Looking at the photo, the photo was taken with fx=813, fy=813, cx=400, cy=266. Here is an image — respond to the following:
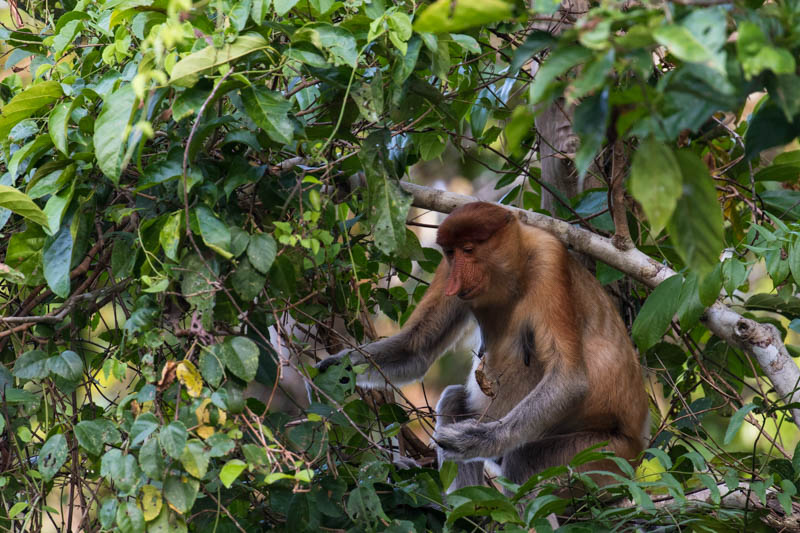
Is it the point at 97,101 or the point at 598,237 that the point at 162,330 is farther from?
the point at 598,237

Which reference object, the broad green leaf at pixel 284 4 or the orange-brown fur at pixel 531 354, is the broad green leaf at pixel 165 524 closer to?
the orange-brown fur at pixel 531 354

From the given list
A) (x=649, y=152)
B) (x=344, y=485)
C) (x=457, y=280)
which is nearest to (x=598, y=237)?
(x=457, y=280)

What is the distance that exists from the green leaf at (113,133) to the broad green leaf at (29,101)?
1.77ft

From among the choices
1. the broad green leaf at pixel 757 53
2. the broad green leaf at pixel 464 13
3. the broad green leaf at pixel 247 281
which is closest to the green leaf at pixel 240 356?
the broad green leaf at pixel 247 281

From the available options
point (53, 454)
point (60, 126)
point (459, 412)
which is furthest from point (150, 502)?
point (459, 412)

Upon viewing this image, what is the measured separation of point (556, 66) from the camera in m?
1.18

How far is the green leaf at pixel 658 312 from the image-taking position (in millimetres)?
2822

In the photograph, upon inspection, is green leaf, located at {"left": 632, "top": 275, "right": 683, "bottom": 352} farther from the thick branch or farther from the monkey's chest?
the monkey's chest

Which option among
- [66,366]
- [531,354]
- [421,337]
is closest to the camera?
[66,366]

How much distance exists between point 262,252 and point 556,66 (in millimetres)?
1224

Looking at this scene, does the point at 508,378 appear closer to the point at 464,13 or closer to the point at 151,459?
the point at 151,459

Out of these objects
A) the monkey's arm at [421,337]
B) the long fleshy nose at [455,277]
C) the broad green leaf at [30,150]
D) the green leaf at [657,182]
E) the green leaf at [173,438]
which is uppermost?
the green leaf at [657,182]

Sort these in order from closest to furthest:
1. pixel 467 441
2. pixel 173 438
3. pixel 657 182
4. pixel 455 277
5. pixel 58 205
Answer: pixel 657 182, pixel 173 438, pixel 58 205, pixel 467 441, pixel 455 277

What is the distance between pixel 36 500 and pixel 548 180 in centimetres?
249
